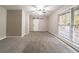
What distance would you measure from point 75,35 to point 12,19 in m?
4.90

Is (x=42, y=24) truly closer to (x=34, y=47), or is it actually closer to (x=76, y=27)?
(x=76, y=27)

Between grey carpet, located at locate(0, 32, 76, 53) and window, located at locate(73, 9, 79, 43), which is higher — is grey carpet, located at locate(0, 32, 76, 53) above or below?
below

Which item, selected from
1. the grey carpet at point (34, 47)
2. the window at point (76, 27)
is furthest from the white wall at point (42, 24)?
the window at point (76, 27)

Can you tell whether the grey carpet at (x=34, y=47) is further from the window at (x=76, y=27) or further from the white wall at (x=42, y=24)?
the white wall at (x=42, y=24)

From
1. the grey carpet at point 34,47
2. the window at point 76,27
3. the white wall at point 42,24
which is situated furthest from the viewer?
the white wall at point 42,24

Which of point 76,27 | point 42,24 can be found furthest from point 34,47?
point 42,24

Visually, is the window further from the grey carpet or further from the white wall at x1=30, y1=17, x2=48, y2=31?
the white wall at x1=30, y1=17, x2=48, y2=31

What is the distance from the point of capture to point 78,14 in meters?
6.03

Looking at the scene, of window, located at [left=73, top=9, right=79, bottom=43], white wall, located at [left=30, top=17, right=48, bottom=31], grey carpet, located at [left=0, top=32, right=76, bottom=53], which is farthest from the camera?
white wall, located at [left=30, top=17, right=48, bottom=31]

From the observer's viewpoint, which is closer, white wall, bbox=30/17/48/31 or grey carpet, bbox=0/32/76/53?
grey carpet, bbox=0/32/76/53

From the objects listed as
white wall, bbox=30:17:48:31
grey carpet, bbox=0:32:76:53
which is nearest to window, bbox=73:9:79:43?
grey carpet, bbox=0:32:76:53

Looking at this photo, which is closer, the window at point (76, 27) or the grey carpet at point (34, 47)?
the grey carpet at point (34, 47)
